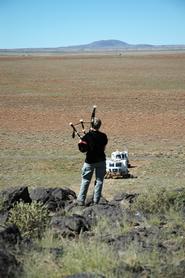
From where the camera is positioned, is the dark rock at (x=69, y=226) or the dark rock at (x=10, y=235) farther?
the dark rock at (x=69, y=226)

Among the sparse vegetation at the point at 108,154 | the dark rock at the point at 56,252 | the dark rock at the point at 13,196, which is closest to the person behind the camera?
the sparse vegetation at the point at 108,154

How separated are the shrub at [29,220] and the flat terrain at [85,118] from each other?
644cm

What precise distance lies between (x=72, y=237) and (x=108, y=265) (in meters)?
1.60

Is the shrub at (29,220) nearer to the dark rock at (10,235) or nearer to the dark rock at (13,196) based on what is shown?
the dark rock at (10,235)

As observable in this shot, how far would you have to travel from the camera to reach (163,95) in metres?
40.2

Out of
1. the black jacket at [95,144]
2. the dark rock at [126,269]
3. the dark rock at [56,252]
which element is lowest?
the dark rock at [56,252]

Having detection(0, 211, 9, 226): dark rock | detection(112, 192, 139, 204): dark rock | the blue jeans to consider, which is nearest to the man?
the blue jeans

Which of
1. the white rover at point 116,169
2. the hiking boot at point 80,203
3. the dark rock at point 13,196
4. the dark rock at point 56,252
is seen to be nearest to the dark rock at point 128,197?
the hiking boot at point 80,203

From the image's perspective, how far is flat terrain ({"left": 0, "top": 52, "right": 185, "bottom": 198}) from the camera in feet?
57.2

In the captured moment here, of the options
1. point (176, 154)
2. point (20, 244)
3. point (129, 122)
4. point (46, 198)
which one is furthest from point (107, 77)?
point (20, 244)

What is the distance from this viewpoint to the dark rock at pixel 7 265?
5709mm

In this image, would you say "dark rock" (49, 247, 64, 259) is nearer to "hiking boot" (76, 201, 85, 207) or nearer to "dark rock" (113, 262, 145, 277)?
"dark rock" (113, 262, 145, 277)

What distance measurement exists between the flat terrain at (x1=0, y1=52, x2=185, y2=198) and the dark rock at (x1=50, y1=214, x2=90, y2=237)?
646 cm

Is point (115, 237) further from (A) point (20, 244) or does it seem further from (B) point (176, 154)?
(B) point (176, 154)
